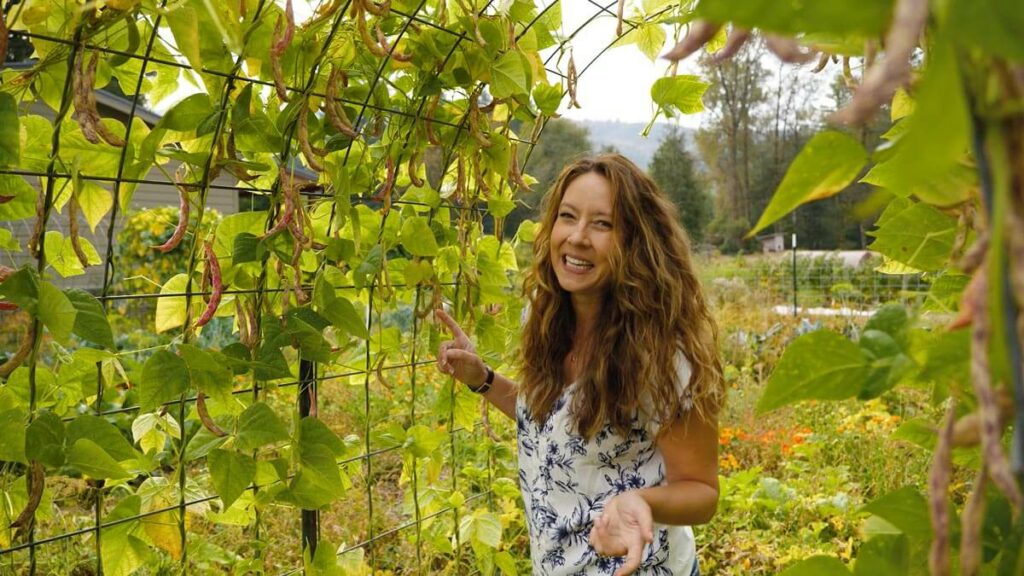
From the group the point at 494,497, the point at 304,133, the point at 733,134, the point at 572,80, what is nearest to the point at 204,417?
the point at 304,133

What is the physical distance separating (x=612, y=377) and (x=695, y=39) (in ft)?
4.23

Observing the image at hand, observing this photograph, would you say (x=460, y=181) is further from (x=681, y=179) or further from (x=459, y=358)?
(x=681, y=179)

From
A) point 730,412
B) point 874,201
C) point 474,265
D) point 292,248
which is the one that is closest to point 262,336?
point 292,248

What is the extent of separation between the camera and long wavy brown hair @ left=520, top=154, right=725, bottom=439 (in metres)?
1.53

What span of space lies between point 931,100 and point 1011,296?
2.5 inches

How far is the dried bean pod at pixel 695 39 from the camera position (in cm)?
29

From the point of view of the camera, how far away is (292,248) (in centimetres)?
128

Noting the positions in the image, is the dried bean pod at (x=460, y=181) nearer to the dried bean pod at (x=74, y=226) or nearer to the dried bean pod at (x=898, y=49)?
the dried bean pod at (x=74, y=226)

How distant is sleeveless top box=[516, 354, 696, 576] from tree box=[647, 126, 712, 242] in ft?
92.2

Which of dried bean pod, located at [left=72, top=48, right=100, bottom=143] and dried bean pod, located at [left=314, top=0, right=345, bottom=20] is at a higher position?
dried bean pod, located at [left=314, top=0, right=345, bottom=20]

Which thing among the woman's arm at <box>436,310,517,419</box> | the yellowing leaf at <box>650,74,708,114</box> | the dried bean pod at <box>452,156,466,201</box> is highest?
the yellowing leaf at <box>650,74,708,114</box>

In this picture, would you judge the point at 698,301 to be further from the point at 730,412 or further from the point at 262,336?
the point at 730,412

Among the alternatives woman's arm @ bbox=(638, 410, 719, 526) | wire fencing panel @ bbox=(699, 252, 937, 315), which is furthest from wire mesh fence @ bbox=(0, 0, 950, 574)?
wire fencing panel @ bbox=(699, 252, 937, 315)

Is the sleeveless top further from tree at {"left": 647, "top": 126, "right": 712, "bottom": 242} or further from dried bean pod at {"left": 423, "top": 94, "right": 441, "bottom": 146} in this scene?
tree at {"left": 647, "top": 126, "right": 712, "bottom": 242}
